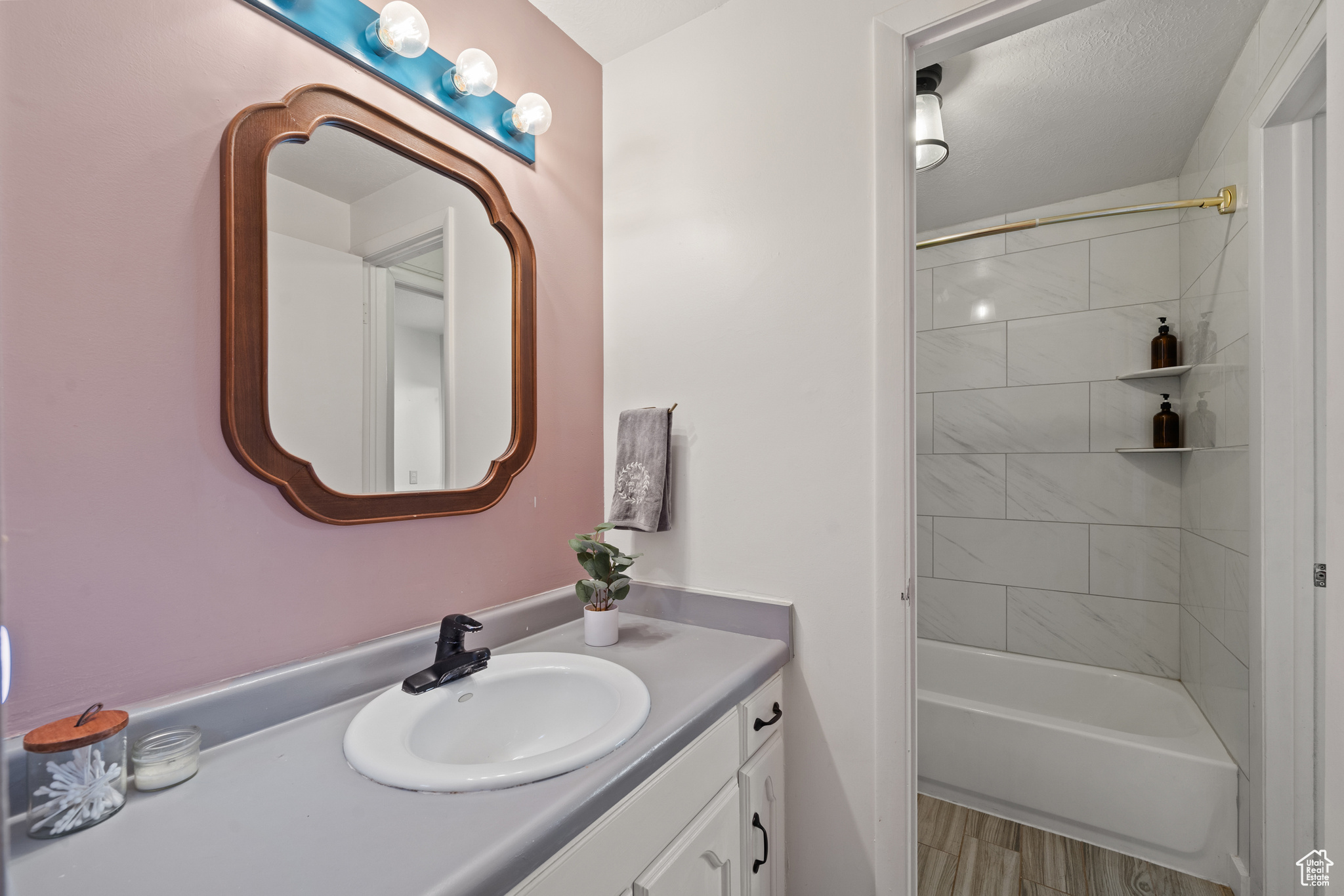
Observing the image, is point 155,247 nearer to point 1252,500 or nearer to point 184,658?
point 184,658

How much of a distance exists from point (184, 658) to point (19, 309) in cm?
51

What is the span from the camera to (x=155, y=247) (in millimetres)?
908

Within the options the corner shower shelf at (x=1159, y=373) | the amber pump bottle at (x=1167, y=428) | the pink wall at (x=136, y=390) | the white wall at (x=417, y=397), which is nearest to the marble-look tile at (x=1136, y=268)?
the corner shower shelf at (x=1159, y=373)

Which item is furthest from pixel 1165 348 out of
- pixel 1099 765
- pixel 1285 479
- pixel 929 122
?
pixel 1099 765

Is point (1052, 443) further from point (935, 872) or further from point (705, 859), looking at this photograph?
point (705, 859)

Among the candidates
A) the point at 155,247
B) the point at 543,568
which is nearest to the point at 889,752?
the point at 543,568

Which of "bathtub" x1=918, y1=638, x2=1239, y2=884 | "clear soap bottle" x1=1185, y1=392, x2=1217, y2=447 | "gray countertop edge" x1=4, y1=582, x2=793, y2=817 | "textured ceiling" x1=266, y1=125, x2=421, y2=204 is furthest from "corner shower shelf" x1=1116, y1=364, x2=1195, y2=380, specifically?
"textured ceiling" x1=266, y1=125, x2=421, y2=204

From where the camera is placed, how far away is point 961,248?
271 centimetres

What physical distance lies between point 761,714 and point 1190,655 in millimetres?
1868

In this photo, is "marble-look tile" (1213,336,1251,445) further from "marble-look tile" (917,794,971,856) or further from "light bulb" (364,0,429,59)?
"light bulb" (364,0,429,59)

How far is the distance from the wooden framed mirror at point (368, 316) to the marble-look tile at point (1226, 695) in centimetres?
199

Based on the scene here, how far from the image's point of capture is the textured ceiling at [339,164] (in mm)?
1060

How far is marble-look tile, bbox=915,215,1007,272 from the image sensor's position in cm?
265

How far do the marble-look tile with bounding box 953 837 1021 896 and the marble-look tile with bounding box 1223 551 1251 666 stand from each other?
2.80 ft
